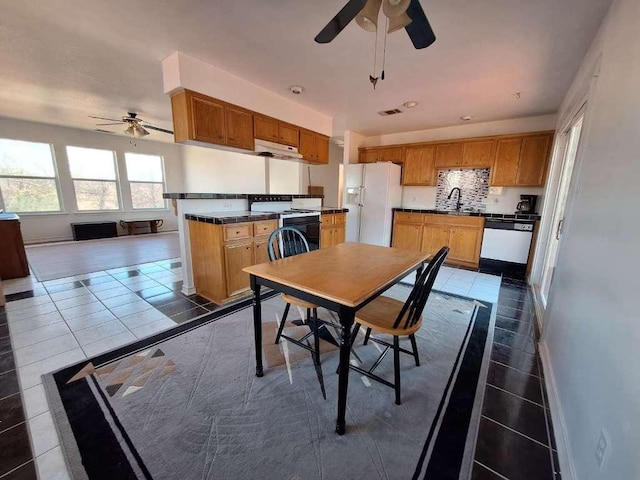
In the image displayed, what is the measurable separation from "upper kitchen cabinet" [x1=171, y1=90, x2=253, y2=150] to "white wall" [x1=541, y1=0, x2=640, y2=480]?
3133mm

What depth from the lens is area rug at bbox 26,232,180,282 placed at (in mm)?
3895

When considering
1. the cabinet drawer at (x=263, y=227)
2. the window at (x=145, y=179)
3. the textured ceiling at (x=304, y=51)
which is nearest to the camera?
the textured ceiling at (x=304, y=51)

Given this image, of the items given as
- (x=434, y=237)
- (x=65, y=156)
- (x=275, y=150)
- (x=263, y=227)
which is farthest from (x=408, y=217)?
(x=65, y=156)

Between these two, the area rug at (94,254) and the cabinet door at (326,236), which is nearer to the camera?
the area rug at (94,254)

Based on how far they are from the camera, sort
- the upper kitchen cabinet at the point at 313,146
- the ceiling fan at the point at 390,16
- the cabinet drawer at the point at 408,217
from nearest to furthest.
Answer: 1. the ceiling fan at the point at 390,16
2. the upper kitchen cabinet at the point at 313,146
3. the cabinet drawer at the point at 408,217

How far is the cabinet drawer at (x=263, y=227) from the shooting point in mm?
2994

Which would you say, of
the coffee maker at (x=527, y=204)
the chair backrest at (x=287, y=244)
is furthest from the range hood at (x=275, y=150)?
the coffee maker at (x=527, y=204)

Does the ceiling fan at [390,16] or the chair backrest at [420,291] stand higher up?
the ceiling fan at [390,16]

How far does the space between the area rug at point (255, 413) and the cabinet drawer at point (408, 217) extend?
2.93m

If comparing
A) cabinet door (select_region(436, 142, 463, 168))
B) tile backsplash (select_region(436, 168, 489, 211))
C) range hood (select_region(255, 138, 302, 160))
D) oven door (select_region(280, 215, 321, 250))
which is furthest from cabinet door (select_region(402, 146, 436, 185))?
oven door (select_region(280, 215, 321, 250))

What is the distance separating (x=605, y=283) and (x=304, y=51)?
264cm

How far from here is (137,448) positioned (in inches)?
48.4

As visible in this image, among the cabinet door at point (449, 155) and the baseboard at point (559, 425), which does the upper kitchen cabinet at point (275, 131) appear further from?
the baseboard at point (559, 425)

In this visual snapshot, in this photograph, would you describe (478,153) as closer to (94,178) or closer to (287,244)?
(287,244)
